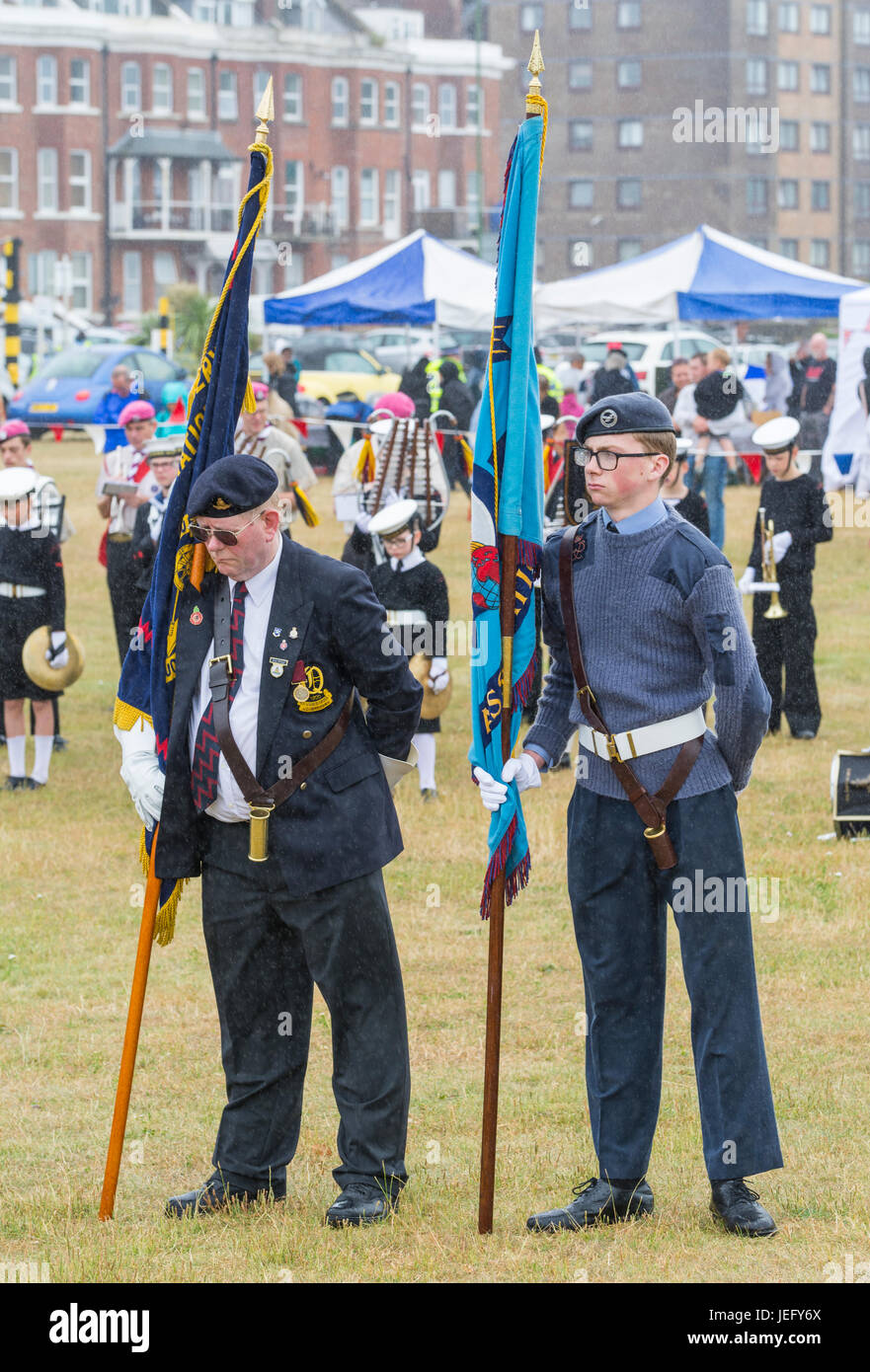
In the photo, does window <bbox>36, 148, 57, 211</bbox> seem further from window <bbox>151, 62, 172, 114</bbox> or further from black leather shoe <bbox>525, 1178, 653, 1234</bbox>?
black leather shoe <bbox>525, 1178, 653, 1234</bbox>

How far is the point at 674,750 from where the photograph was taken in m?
5.02

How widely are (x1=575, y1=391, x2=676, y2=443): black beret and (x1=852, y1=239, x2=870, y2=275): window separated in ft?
304

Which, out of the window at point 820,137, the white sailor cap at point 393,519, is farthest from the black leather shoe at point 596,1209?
the window at point 820,137

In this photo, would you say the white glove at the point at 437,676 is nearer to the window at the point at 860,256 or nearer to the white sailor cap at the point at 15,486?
the white sailor cap at the point at 15,486

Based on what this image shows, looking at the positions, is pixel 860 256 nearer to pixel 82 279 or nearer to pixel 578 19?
pixel 578 19

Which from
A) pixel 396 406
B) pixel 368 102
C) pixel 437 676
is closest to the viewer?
pixel 437 676

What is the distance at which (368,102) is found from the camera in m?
82.2

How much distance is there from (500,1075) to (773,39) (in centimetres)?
8969

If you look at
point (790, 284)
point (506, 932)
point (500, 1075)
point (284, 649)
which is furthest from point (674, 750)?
point (790, 284)

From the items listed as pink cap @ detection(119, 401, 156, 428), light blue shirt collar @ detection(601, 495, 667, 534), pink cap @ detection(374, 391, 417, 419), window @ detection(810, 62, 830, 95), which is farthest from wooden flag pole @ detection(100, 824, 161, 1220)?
window @ detection(810, 62, 830, 95)

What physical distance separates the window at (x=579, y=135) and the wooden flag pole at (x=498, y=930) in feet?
293

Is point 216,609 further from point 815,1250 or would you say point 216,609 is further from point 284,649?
point 815,1250

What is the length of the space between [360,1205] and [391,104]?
81.6 metres

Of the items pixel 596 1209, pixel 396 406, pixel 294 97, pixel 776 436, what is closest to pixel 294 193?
pixel 294 97
